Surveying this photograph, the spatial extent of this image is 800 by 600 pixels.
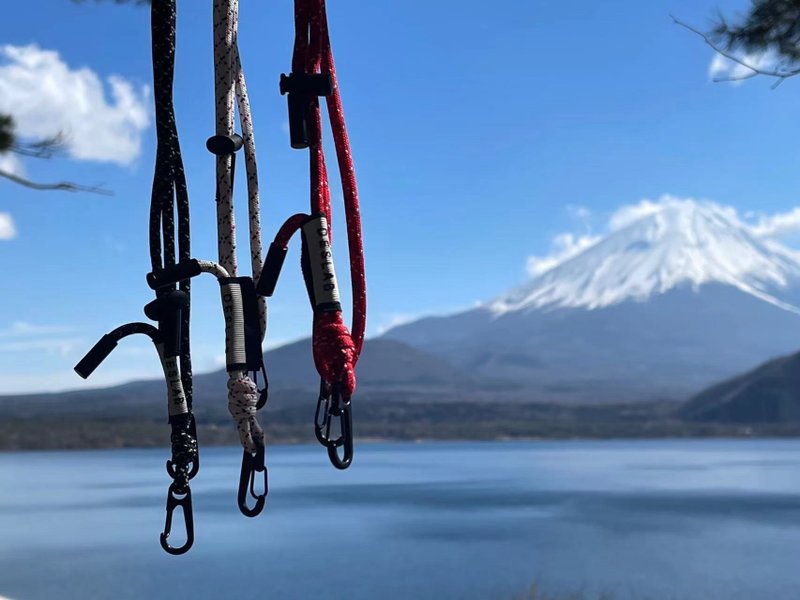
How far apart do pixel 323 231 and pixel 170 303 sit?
0.17 metres

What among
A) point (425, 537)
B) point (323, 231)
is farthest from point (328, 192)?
point (425, 537)

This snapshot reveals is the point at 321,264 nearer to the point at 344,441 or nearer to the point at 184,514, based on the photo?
the point at 344,441

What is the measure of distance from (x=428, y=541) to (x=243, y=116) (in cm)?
4753

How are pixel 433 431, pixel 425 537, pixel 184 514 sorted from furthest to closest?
pixel 433 431 < pixel 425 537 < pixel 184 514

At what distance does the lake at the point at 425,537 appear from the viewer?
34750 millimetres

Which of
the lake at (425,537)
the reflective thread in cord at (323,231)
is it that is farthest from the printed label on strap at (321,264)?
the lake at (425,537)

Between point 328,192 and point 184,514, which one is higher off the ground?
point 328,192

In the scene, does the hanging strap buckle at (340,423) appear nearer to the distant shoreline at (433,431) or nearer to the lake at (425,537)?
the lake at (425,537)

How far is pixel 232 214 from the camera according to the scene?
3.79ft

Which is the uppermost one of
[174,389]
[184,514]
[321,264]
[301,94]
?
[301,94]

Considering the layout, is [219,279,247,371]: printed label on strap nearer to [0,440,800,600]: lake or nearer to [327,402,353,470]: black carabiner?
[327,402,353,470]: black carabiner

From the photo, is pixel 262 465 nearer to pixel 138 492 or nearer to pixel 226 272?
pixel 226 272

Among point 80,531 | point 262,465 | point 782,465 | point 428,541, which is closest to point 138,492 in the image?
point 80,531

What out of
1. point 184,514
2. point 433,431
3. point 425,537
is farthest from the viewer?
point 433,431
